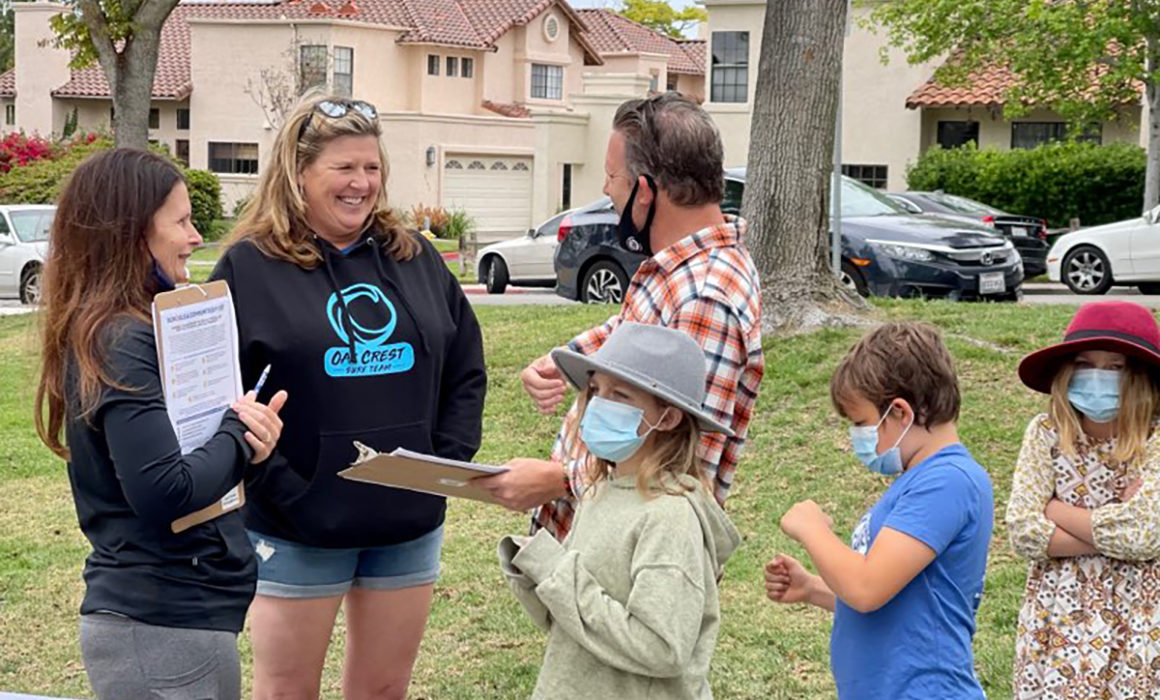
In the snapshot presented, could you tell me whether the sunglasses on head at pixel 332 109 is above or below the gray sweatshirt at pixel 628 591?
above

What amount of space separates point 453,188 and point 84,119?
1578 centimetres

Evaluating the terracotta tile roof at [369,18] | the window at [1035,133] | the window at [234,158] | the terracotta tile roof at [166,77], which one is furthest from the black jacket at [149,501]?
the terracotta tile roof at [166,77]

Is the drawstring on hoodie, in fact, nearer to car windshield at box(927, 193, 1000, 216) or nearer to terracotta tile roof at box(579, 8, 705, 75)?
car windshield at box(927, 193, 1000, 216)

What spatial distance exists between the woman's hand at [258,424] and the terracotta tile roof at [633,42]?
60.8 m

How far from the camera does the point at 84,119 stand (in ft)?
183

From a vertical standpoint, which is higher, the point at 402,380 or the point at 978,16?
the point at 978,16

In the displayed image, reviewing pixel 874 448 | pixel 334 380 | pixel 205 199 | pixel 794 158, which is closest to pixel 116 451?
pixel 334 380

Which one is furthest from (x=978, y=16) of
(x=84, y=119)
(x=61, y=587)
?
(x=84, y=119)

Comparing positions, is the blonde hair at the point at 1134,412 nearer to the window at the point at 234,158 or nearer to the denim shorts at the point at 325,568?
the denim shorts at the point at 325,568

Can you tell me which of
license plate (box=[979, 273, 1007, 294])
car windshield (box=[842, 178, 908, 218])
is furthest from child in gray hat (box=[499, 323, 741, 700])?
car windshield (box=[842, 178, 908, 218])

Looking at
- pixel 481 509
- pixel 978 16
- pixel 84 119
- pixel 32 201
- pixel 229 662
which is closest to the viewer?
pixel 229 662

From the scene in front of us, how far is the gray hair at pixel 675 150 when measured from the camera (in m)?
3.72

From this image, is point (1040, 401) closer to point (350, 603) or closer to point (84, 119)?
point (350, 603)

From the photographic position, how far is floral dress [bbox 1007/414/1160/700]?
390 cm
